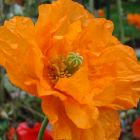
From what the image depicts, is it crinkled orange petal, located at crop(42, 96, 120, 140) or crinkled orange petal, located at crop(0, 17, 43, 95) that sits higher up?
crinkled orange petal, located at crop(0, 17, 43, 95)

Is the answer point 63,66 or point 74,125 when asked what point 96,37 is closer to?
point 63,66

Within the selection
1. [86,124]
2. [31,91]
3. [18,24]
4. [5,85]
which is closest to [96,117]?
[86,124]

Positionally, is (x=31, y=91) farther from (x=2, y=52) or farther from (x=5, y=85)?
(x=5, y=85)

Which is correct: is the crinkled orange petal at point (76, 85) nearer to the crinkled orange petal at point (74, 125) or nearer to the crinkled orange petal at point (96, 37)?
the crinkled orange petal at point (74, 125)

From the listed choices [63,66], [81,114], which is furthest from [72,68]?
[81,114]

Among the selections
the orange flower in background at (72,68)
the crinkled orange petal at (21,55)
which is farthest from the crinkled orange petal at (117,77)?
the crinkled orange petal at (21,55)

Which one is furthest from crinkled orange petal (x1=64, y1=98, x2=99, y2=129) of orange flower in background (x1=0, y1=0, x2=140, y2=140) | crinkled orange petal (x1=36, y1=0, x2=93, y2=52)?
crinkled orange petal (x1=36, y1=0, x2=93, y2=52)

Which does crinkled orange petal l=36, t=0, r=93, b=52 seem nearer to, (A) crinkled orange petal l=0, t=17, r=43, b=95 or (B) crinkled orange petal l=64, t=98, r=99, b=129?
(A) crinkled orange petal l=0, t=17, r=43, b=95

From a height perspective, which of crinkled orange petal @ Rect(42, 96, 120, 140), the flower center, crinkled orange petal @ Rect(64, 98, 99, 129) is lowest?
crinkled orange petal @ Rect(42, 96, 120, 140)

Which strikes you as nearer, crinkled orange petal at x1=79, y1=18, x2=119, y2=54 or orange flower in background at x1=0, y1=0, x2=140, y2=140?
orange flower in background at x1=0, y1=0, x2=140, y2=140
